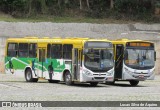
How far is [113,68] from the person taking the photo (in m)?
34.3

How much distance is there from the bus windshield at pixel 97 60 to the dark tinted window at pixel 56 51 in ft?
7.94

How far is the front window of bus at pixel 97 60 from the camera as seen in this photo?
33500mm

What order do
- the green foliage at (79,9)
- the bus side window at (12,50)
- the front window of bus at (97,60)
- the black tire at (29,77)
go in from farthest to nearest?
the green foliage at (79,9), the bus side window at (12,50), the black tire at (29,77), the front window of bus at (97,60)

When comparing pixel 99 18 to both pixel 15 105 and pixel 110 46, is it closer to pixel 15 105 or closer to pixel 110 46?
pixel 110 46

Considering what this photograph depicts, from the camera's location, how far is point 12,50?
130 ft

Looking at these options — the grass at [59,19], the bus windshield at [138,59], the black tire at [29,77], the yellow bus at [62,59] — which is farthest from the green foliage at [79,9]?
the bus windshield at [138,59]

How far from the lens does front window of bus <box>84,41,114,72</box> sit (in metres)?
33.5

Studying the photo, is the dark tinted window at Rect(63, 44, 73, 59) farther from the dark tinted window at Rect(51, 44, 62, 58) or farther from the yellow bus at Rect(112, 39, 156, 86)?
the yellow bus at Rect(112, 39, 156, 86)

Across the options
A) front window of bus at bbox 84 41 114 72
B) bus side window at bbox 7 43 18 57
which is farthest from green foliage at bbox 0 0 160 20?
front window of bus at bbox 84 41 114 72

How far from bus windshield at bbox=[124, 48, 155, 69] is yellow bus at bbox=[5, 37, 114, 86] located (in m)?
1.47

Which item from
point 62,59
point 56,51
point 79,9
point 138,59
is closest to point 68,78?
point 62,59

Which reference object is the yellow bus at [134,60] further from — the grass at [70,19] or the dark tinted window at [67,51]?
the grass at [70,19]

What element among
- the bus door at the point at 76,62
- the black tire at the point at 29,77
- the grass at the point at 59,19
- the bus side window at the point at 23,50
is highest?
the grass at the point at 59,19

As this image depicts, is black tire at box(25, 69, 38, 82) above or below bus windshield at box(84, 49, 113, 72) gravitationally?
below
